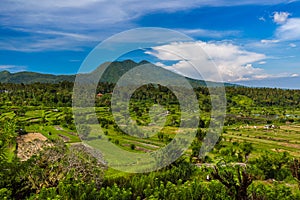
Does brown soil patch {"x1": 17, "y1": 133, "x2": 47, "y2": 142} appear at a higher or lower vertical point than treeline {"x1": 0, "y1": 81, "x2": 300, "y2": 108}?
lower

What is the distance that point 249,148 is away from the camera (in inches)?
1211

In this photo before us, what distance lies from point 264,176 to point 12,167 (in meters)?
17.7

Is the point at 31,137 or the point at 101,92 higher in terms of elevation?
the point at 101,92

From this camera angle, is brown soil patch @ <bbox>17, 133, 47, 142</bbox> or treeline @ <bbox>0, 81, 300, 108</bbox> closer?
brown soil patch @ <bbox>17, 133, 47, 142</bbox>

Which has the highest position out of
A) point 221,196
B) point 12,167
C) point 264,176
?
point 12,167

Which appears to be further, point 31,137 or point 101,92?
point 101,92

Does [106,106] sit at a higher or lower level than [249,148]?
higher

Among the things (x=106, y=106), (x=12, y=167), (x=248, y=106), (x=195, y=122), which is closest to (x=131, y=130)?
(x=195, y=122)

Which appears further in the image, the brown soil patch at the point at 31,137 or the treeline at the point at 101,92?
the treeline at the point at 101,92

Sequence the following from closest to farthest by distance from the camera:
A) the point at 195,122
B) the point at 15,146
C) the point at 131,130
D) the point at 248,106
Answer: the point at 15,146 → the point at 131,130 → the point at 195,122 → the point at 248,106

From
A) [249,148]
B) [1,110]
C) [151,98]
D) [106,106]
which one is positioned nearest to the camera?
[249,148]

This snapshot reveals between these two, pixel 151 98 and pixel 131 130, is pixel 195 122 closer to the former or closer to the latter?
pixel 131 130

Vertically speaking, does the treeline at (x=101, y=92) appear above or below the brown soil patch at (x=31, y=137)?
above

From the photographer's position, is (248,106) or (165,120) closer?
(165,120)
